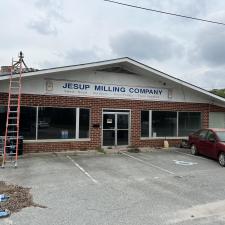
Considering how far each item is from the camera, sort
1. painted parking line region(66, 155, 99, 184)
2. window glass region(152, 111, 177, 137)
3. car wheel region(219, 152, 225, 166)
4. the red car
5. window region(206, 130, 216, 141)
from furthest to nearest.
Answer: window glass region(152, 111, 177, 137) < window region(206, 130, 216, 141) < the red car < car wheel region(219, 152, 225, 166) < painted parking line region(66, 155, 99, 184)

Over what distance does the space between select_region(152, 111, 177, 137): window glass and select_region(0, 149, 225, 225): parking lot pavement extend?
4.23 metres

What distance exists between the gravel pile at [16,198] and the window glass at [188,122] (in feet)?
42.4

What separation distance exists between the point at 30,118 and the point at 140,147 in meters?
6.50

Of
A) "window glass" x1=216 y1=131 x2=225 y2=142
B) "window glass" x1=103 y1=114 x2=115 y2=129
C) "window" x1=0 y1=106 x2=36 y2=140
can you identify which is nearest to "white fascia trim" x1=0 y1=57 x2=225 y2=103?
"window" x1=0 y1=106 x2=36 y2=140

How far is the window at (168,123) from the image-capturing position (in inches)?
735

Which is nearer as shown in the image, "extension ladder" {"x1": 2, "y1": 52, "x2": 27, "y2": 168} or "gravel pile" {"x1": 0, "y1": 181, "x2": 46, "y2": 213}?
"gravel pile" {"x1": 0, "y1": 181, "x2": 46, "y2": 213}

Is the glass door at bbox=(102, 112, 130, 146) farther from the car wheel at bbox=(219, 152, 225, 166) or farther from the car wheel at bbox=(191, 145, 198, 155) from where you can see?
the car wheel at bbox=(219, 152, 225, 166)

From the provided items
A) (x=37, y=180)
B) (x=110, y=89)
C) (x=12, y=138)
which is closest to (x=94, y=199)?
(x=37, y=180)

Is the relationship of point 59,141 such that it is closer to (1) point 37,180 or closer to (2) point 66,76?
(2) point 66,76

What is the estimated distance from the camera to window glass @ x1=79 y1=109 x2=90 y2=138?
16.9 meters

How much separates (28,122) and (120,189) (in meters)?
7.90

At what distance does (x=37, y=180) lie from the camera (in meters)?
10.0

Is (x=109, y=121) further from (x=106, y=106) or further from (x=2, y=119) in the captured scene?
(x=2, y=119)

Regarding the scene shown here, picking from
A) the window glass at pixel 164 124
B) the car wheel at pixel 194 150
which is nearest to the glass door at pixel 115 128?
the window glass at pixel 164 124
